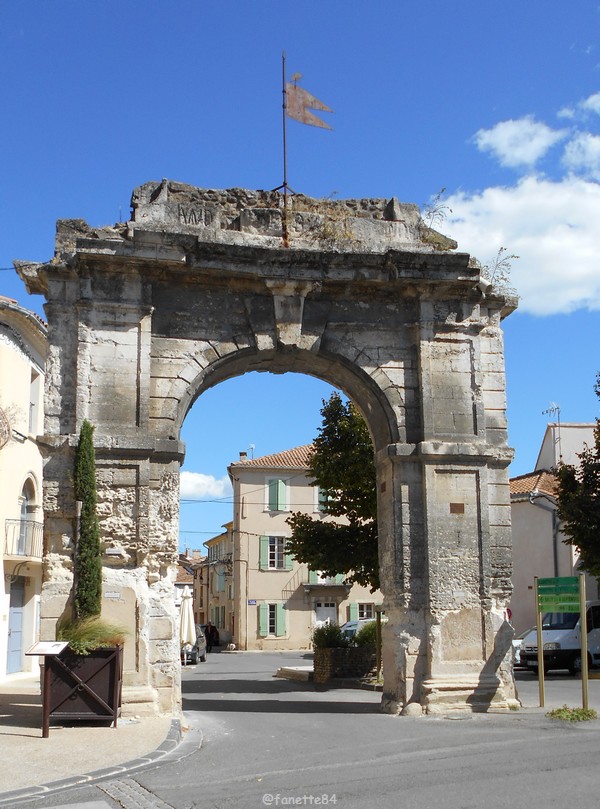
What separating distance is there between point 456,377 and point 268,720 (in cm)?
505

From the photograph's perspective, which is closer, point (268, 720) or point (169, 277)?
point (268, 720)

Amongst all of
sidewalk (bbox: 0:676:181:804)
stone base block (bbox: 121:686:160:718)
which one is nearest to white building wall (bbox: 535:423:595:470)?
stone base block (bbox: 121:686:160:718)

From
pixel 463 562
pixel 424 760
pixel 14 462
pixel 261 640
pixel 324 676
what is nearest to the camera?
pixel 424 760

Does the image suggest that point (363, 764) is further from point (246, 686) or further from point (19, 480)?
point (19, 480)

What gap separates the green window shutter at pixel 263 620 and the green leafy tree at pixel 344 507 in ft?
61.5

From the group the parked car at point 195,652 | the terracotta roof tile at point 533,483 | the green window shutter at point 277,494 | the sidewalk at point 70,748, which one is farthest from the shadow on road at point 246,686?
the green window shutter at point 277,494

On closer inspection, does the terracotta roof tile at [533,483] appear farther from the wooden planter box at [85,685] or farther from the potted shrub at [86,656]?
the wooden planter box at [85,685]

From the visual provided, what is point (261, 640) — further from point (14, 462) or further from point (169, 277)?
point (169, 277)

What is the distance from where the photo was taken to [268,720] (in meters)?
11.0

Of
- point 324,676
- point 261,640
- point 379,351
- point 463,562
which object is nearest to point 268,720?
point 463,562

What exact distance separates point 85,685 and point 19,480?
10.7m

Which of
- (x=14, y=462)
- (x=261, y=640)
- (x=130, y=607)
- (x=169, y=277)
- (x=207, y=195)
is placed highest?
(x=207, y=195)

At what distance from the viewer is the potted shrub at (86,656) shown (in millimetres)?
9320

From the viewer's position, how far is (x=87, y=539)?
34.2 feet
